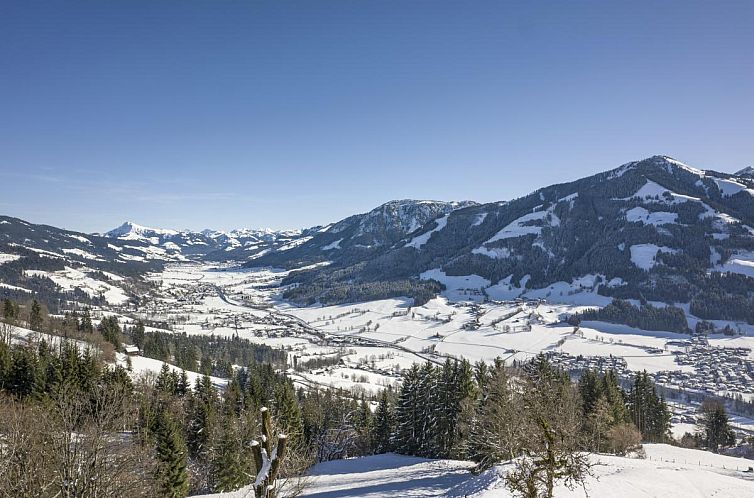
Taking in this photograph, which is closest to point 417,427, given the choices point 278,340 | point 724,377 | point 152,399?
point 152,399

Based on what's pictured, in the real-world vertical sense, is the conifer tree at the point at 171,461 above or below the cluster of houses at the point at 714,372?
above

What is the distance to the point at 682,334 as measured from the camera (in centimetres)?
18325

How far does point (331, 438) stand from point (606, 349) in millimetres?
141487

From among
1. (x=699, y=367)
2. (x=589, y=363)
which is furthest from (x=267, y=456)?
(x=699, y=367)

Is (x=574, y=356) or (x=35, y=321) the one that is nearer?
(x=35, y=321)

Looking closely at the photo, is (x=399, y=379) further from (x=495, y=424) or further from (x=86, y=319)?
(x=495, y=424)

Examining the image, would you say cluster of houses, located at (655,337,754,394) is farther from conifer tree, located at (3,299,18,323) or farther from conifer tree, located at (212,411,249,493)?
conifer tree, located at (3,299,18,323)

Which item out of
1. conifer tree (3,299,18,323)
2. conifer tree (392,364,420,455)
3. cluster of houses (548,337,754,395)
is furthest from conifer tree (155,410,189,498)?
cluster of houses (548,337,754,395)

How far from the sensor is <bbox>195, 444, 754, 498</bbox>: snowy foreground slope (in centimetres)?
2458

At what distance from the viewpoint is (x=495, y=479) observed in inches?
1040

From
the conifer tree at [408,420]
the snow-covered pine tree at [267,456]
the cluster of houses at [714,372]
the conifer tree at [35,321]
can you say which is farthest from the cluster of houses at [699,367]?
the conifer tree at [35,321]

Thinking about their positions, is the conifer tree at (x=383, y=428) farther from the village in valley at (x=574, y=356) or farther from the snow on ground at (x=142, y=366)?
the village in valley at (x=574, y=356)

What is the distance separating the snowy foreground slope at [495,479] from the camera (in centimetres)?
2458

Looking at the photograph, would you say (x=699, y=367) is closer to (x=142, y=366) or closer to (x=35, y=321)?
(x=142, y=366)
